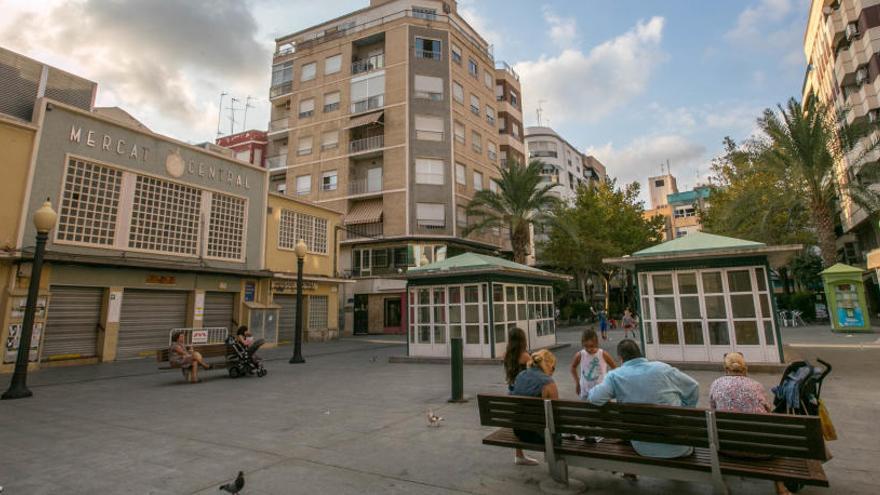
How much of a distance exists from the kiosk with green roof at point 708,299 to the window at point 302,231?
1765cm

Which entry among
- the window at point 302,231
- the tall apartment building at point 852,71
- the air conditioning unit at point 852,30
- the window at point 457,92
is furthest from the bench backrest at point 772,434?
the window at point 457,92

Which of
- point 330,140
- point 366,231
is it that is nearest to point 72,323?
point 366,231

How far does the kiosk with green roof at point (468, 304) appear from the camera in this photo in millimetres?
13742

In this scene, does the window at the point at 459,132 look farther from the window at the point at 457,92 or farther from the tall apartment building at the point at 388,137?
the window at the point at 457,92

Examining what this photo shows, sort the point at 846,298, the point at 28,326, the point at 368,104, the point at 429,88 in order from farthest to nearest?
the point at 368,104
the point at 429,88
the point at 846,298
the point at 28,326

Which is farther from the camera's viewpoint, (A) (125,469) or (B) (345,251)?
(B) (345,251)

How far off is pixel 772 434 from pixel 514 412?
193 cm

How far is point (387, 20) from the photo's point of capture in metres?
38.0

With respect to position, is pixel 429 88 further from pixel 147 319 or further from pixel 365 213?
pixel 147 319

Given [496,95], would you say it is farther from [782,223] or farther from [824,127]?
[824,127]

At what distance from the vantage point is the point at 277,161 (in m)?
39.4

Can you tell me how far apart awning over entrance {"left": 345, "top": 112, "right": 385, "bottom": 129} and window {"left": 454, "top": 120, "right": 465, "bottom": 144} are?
589cm

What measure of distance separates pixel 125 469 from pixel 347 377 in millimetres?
6854

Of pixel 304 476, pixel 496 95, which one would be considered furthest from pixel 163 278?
pixel 496 95
